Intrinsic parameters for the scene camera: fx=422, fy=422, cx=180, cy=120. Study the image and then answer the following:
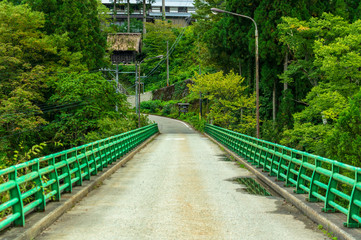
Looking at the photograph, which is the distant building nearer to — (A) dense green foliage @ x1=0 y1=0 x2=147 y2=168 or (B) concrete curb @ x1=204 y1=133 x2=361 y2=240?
(A) dense green foliage @ x1=0 y1=0 x2=147 y2=168

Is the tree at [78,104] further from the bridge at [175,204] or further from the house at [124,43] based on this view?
the house at [124,43]

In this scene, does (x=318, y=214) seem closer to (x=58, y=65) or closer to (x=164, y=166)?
(x=164, y=166)

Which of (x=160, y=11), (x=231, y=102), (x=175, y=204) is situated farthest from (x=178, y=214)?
(x=160, y=11)

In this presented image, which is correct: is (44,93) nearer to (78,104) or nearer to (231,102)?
(78,104)

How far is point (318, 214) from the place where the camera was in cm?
755

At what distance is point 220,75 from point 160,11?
60301mm

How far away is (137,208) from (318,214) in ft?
12.0

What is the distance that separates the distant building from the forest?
44738 mm

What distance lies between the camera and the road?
6.95m

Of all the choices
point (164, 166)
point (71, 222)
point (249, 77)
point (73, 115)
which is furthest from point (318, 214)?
point (249, 77)

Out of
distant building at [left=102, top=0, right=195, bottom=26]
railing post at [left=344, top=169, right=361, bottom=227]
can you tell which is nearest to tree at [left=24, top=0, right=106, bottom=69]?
railing post at [left=344, top=169, right=361, bottom=227]

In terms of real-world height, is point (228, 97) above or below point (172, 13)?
below

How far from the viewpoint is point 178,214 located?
27.3 ft

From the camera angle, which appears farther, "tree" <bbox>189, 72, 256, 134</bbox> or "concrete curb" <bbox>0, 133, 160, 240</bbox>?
"tree" <bbox>189, 72, 256, 134</bbox>
